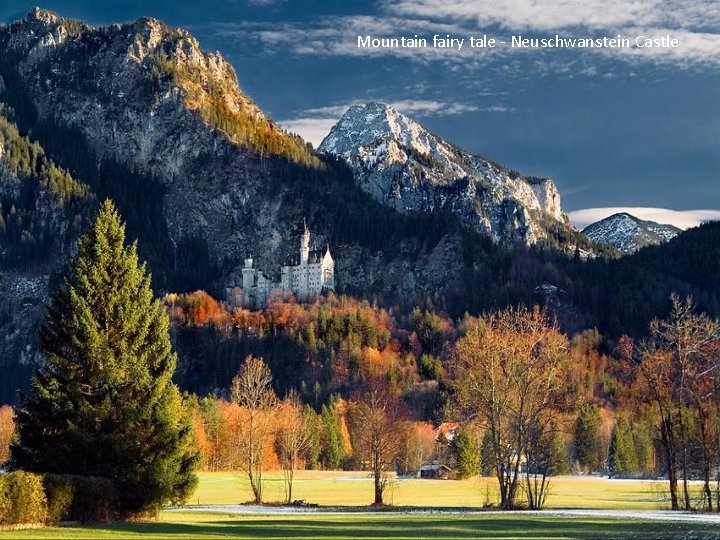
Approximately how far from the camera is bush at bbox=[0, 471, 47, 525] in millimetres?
34000

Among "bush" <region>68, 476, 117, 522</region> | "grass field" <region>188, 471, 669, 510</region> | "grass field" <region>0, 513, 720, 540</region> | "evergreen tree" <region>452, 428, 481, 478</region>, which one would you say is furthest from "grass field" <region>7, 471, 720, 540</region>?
"evergreen tree" <region>452, 428, 481, 478</region>

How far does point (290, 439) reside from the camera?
81875 mm

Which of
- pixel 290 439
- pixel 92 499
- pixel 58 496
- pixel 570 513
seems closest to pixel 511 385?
pixel 570 513

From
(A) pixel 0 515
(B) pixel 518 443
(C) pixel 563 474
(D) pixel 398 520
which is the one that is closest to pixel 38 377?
(A) pixel 0 515

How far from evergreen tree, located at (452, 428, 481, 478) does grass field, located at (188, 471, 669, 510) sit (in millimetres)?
1556

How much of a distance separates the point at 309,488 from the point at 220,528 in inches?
2363

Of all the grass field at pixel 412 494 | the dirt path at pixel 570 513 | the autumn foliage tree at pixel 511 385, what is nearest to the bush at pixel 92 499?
the dirt path at pixel 570 513

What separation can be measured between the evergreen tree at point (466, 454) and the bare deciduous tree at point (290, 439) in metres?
20.0

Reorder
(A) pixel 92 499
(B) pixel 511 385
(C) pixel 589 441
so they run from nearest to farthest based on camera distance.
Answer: (A) pixel 92 499 < (B) pixel 511 385 < (C) pixel 589 441

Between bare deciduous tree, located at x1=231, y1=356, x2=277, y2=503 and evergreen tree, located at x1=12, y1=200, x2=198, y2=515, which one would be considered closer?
evergreen tree, located at x1=12, y1=200, x2=198, y2=515

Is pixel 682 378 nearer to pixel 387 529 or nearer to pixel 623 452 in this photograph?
pixel 387 529

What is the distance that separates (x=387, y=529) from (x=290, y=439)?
4443 cm

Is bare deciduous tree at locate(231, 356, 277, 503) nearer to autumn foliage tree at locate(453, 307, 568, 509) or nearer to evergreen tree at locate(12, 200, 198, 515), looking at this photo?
autumn foliage tree at locate(453, 307, 568, 509)

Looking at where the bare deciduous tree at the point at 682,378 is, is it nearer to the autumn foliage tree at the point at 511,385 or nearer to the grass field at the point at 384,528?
the grass field at the point at 384,528
